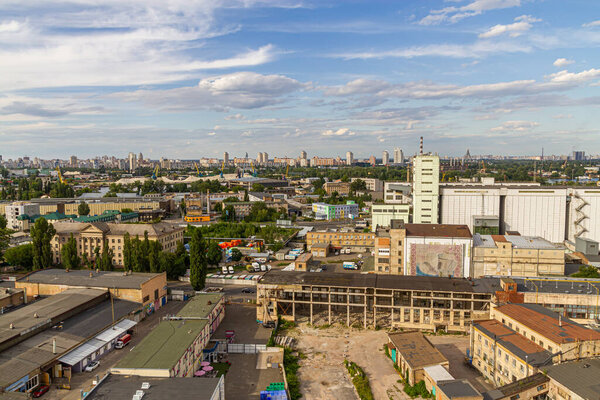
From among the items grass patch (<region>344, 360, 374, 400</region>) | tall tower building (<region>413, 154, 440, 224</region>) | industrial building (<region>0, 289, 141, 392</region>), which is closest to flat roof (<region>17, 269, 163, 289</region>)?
industrial building (<region>0, 289, 141, 392</region>)

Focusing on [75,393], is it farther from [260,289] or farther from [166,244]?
[166,244]

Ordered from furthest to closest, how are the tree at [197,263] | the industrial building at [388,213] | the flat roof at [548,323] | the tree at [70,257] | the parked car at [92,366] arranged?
the industrial building at [388,213]
the tree at [70,257]
the tree at [197,263]
the parked car at [92,366]
the flat roof at [548,323]

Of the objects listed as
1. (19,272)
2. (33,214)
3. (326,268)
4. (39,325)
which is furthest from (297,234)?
(33,214)

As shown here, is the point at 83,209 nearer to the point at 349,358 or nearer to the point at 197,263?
the point at 197,263

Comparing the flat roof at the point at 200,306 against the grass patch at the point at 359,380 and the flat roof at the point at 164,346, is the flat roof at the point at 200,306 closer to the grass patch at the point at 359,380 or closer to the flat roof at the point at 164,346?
the flat roof at the point at 164,346

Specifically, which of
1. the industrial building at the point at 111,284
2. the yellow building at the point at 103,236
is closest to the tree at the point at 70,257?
the yellow building at the point at 103,236

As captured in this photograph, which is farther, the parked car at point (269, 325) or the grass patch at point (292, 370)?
the parked car at point (269, 325)

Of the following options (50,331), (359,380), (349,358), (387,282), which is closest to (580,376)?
(359,380)
